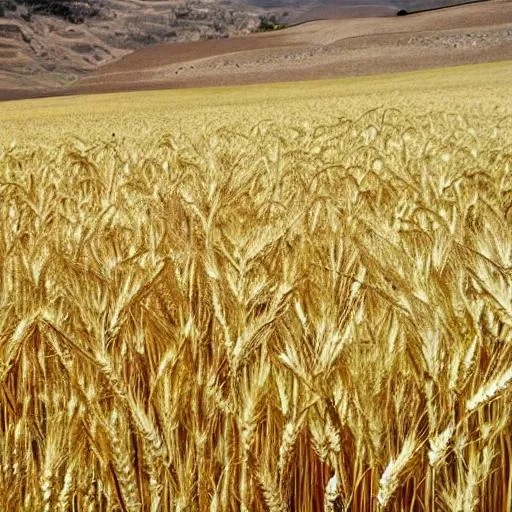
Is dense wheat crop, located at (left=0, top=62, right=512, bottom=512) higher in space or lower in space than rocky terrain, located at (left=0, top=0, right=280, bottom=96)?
lower

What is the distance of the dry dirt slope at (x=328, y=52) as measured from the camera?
3494cm

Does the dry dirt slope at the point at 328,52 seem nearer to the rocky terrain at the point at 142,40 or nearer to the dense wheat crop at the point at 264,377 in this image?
the rocky terrain at the point at 142,40

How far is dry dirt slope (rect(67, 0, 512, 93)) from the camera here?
115 ft

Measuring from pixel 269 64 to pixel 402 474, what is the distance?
41.7 metres

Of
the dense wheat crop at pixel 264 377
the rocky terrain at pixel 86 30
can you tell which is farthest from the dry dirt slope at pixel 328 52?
the dense wheat crop at pixel 264 377

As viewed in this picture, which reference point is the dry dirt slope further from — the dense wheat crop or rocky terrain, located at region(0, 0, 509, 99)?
the dense wheat crop

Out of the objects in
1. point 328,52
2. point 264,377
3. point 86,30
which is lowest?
point 328,52

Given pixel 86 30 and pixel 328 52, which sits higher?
pixel 86 30

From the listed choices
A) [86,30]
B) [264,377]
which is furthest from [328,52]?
[86,30]

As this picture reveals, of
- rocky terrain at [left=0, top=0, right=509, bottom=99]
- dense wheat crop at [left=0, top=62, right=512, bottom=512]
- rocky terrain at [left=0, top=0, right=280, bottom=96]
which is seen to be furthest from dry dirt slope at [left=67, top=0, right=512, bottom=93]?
dense wheat crop at [left=0, top=62, right=512, bottom=512]

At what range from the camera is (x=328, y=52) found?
39781mm

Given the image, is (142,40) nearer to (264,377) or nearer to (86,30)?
Result: (86,30)

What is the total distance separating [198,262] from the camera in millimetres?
1442

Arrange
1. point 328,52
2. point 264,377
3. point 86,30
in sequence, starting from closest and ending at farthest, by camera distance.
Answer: point 264,377, point 328,52, point 86,30
